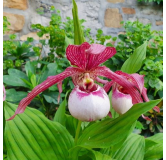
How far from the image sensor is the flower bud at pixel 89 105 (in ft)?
1.51

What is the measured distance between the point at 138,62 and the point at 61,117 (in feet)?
1.05

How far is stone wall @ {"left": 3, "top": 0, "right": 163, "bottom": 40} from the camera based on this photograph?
5.25 ft

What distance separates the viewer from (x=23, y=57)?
1.46m

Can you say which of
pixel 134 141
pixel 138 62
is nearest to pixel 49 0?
pixel 138 62

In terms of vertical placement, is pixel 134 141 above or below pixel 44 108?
above

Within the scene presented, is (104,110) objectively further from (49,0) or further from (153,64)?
(49,0)

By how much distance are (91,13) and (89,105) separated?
1571mm

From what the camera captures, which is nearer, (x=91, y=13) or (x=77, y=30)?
(x=77, y=30)

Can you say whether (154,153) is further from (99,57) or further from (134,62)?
(99,57)

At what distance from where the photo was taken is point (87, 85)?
53cm

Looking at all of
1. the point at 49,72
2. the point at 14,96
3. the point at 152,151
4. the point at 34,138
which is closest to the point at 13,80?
the point at 14,96

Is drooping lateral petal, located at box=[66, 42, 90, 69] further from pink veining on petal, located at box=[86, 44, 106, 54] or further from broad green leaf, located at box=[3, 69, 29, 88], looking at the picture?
broad green leaf, located at box=[3, 69, 29, 88]

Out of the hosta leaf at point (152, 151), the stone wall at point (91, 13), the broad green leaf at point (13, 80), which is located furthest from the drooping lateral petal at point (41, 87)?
the stone wall at point (91, 13)

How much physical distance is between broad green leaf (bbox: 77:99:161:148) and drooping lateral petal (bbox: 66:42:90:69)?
0.16 meters
